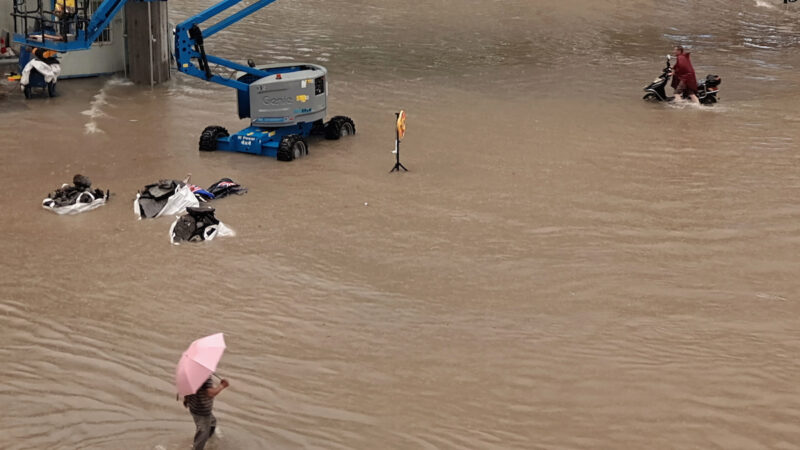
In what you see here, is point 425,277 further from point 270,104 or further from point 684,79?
point 684,79

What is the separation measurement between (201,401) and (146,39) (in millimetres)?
14748

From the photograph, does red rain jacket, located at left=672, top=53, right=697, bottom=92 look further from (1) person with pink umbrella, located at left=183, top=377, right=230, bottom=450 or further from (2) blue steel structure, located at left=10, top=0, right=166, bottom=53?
(1) person with pink umbrella, located at left=183, top=377, right=230, bottom=450

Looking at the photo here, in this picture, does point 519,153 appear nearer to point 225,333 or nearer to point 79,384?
point 225,333

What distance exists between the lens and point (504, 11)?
31.1 metres

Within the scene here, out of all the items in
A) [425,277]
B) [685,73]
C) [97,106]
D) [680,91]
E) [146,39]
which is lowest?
[97,106]

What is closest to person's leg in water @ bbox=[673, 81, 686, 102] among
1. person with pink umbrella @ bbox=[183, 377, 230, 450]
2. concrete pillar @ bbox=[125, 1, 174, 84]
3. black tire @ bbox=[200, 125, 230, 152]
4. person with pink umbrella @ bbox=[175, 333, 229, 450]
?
black tire @ bbox=[200, 125, 230, 152]

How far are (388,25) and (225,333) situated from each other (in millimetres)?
20694

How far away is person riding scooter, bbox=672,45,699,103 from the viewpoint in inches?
731

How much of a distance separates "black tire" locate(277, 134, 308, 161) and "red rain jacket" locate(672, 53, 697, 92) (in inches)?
312

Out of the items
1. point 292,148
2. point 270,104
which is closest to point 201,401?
point 292,148

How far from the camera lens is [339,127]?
51.9ft

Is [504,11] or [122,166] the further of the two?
[504,11]

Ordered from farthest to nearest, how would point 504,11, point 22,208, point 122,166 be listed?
1. point 504,11
2. point 122,166
3. point 22,208

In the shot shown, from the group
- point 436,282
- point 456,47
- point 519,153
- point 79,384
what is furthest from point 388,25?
point 79,384
